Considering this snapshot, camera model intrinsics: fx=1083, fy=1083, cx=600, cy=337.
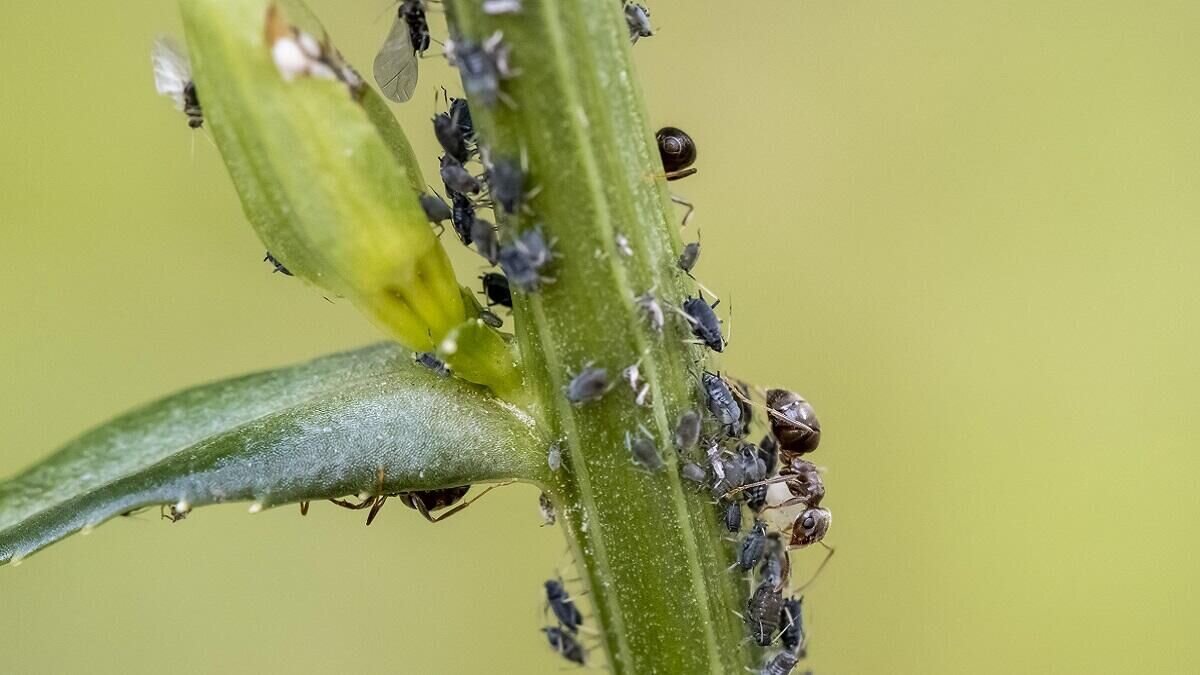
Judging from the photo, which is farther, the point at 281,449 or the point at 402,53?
the point at 402,53

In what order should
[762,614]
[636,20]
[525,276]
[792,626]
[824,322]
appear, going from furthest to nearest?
[824,322], [636,20], [792,626], [762,614], [525,276]

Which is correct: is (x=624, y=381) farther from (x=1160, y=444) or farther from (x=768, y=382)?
(x=1160, y=444)

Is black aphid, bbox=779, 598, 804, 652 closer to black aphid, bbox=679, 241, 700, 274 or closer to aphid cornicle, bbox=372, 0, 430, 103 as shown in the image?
black aphid, bbox=679, 241, 700, 274

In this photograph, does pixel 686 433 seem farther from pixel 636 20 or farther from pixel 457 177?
pixel 636 20

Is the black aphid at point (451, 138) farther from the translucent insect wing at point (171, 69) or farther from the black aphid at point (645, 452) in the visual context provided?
the black aphid at point (645, 452)

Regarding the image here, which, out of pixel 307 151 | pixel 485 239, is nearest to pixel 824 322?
pixel 485 239

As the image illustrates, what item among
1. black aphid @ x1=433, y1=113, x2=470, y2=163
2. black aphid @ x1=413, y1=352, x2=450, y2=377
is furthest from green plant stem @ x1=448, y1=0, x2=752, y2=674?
black aphid @ x1=433, y1=113, x2=470, y2=163

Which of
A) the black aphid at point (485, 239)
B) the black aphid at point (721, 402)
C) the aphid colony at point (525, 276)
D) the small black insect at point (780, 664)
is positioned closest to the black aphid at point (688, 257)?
the aphid colony at point (525, 276)
